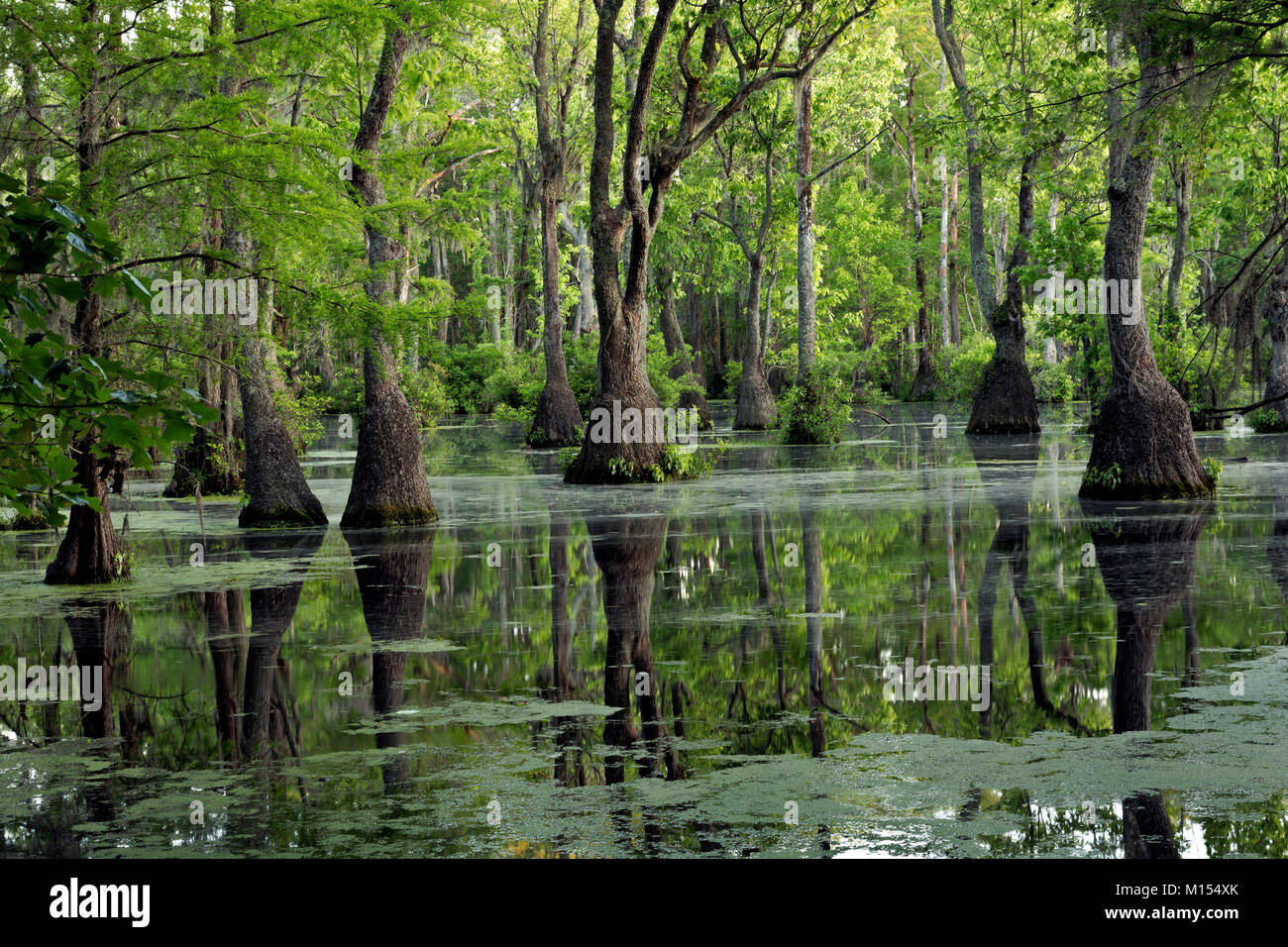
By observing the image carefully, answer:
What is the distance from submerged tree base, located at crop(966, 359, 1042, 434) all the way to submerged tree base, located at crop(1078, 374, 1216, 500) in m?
19.2

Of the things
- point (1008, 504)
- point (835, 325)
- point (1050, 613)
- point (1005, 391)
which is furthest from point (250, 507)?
point (835, 325)

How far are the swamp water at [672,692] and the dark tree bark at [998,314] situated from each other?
56.4 feet

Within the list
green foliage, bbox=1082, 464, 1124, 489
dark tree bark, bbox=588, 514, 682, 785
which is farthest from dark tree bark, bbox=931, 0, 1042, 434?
dark tree bark, bbox=588, 514, 682, 785

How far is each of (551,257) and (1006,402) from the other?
13378 millimetres

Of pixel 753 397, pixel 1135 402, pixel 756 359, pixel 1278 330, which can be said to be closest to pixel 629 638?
pixel 1135 402

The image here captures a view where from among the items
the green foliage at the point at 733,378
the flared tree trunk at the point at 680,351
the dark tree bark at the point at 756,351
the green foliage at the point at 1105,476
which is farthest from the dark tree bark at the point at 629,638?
the green foliage at the point at 733,378

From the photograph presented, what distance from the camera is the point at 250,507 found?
64.3ft

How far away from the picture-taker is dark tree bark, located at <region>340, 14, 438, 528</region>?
1808 centimetres

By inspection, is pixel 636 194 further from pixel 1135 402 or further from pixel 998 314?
pixel 998 314

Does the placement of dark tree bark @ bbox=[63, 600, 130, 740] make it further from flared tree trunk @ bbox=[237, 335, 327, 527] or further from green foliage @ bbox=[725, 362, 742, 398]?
green foliage @ bbox=[725, 362, 742, 398]

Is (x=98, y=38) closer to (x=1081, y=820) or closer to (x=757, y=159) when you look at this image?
(x=1081, y=820)

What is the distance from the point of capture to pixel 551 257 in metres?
39.6

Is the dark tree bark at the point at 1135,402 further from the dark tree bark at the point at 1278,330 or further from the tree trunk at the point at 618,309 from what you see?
the dark tree bark at the point at 1278,330

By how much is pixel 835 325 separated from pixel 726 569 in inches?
1746
